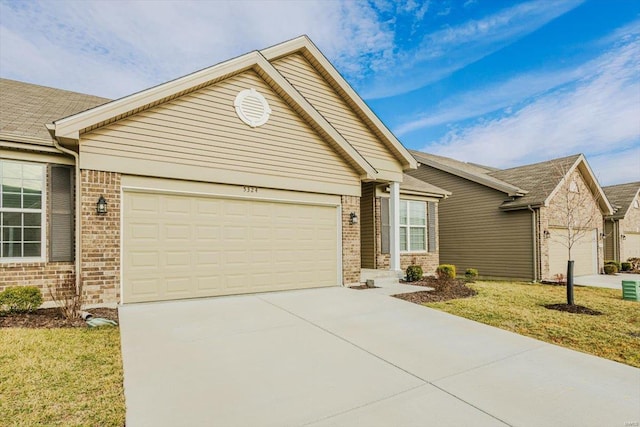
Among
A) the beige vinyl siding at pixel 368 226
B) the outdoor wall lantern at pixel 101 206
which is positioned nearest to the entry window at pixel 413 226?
the beige vinyl siding at pixel 368 226

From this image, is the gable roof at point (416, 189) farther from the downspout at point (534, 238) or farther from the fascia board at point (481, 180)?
the downspout at point (534, 238)

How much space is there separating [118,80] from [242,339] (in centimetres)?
2077

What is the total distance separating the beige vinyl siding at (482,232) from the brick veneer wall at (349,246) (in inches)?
372

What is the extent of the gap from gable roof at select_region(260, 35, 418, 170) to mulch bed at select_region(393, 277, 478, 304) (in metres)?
4.29

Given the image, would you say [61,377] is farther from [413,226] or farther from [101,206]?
[413,226]

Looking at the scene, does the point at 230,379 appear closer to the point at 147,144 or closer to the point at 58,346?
the point at 58,346

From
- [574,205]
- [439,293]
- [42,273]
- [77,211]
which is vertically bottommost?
[439,293]

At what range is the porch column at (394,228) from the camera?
11.9m

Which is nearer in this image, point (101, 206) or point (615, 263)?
point (101, 206)

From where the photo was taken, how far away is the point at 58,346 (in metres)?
4.82

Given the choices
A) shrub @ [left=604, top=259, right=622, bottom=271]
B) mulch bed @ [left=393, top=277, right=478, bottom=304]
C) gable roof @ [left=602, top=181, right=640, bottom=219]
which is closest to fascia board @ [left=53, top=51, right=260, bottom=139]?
mulch bed @ [left=393, top=277, right=478, bottom=304]

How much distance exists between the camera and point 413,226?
46.8 ft

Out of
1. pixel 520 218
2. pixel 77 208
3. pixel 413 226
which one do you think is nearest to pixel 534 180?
pixel 520 218

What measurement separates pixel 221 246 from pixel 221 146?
2461 millimetres
